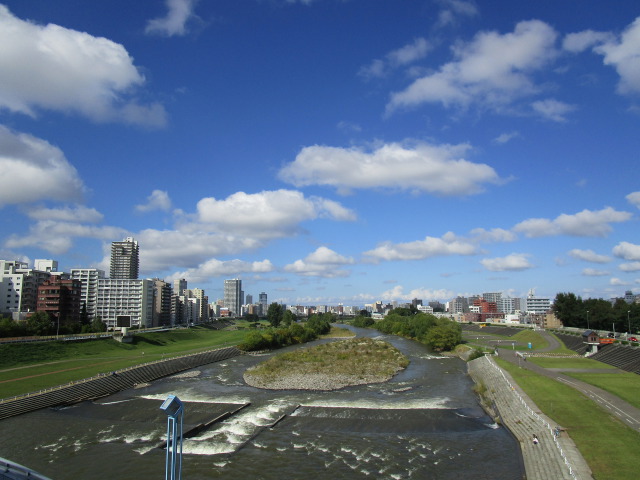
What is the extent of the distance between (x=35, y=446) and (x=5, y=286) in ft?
422

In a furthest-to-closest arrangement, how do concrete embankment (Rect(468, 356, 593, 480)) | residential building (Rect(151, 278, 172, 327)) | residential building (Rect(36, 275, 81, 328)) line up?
residential building (Rect(151, 278, 172, 327)) → residential building (Rect(36, 275, 81, 328)) → concrete embankment (Rect(468, 356, 593, 480))

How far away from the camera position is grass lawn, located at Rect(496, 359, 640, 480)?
2362 cm

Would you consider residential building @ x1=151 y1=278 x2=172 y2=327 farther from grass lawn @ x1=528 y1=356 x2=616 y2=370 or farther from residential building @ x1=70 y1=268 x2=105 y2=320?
grass lawn @ x1=528 y1=356 x2=616 y2=370

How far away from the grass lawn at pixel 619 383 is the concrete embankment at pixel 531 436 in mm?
8137

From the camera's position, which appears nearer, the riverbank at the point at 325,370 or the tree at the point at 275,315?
the riverbank at the point at 325,370

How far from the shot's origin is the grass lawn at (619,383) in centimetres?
3894

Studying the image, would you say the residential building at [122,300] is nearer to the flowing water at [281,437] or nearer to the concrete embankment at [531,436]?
the flowing water at [281,437]

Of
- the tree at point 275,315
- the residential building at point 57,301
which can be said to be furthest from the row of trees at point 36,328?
the tree at point 275,315

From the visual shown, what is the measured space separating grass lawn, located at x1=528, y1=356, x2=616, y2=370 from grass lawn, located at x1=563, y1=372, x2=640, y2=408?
25.9 feet

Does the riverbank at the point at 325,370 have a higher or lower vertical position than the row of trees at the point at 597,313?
lower

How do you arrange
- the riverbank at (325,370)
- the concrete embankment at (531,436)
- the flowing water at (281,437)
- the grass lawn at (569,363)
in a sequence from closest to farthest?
the concrete embankment at (531,436)
the flowing water at (281,437)
the riverbank at (325,370)
the grass lawn at (569,363)

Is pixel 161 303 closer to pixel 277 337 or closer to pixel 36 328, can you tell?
pixel 277 337

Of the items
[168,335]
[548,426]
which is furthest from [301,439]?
[168,335]

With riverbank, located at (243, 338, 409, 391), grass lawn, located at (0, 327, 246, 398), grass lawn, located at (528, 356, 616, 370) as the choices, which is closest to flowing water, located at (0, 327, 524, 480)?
riverbank, located at (243, 338, 409, 391)
